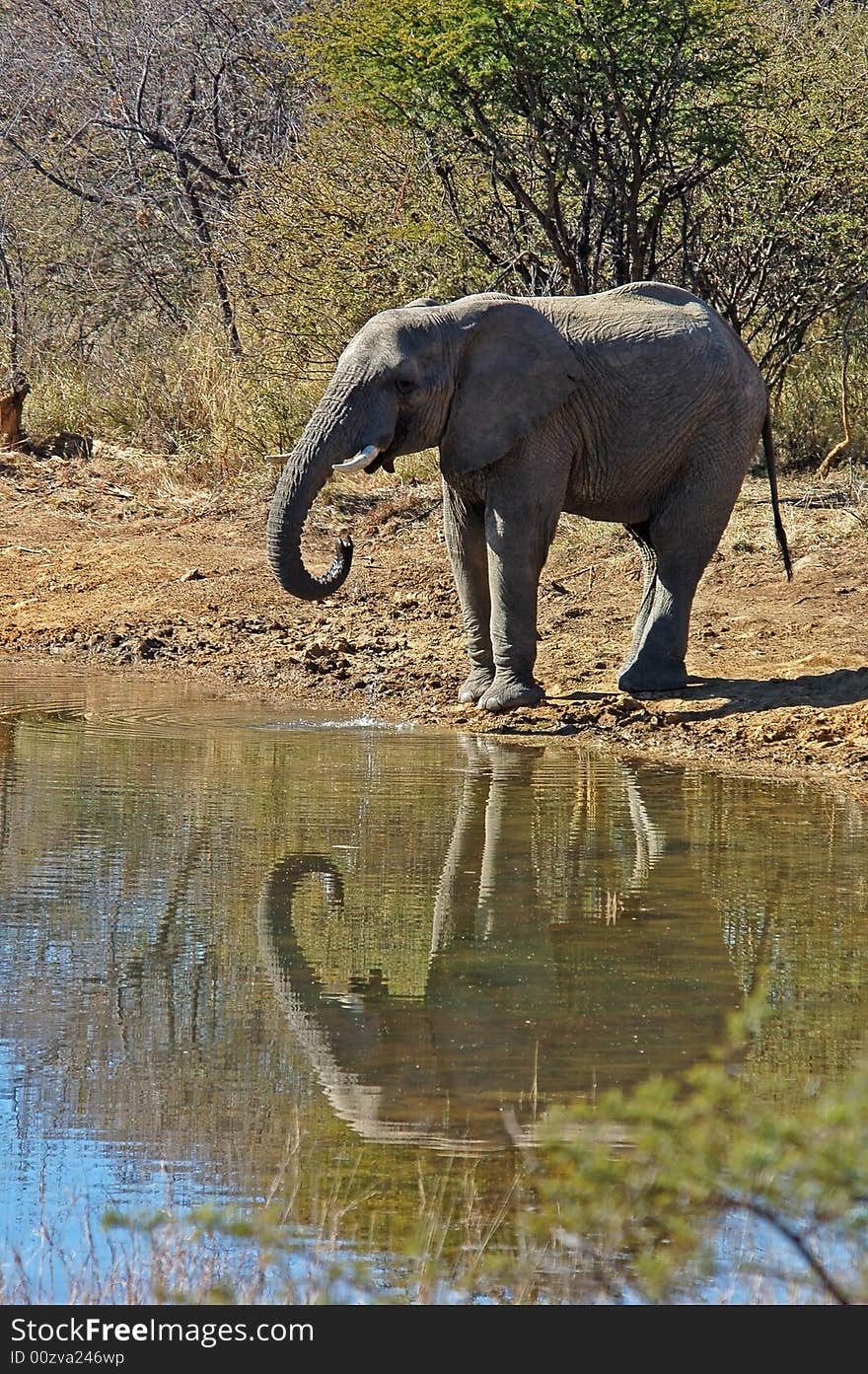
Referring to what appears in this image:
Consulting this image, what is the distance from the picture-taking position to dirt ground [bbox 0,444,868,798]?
1007 centimetres

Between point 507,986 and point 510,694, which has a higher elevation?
point 510,694

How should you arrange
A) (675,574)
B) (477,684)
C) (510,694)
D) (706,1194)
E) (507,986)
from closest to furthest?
(706,1194) → (507,986) → (510,694) → (675,574) → (477,684)

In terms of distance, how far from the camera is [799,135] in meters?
14.2

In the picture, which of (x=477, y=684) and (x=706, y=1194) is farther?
(x=477, y=684)

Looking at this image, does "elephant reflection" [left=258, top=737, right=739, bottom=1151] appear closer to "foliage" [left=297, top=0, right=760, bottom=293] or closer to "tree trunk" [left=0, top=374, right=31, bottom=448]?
"foliage" [left=297, top=0, right=760, bottom=293]

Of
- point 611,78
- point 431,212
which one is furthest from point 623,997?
point 431,212

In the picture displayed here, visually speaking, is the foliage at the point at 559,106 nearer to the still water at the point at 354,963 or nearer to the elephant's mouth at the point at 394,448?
the elephant's mouth at the point at 394,448

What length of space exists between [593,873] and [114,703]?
4.25 meters

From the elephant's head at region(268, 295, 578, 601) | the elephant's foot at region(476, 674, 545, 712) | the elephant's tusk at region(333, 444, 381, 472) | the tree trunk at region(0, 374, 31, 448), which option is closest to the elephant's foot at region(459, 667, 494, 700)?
the elephant's foot at region(476, 674, 545, 712)

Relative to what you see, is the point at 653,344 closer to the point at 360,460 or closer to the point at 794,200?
the point at 360,460

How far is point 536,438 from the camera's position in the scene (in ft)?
32.6

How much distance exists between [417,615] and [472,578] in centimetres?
195

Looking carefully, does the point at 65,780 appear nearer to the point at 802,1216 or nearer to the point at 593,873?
the point at 593,873

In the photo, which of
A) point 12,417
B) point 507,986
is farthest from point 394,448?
point 12,417
